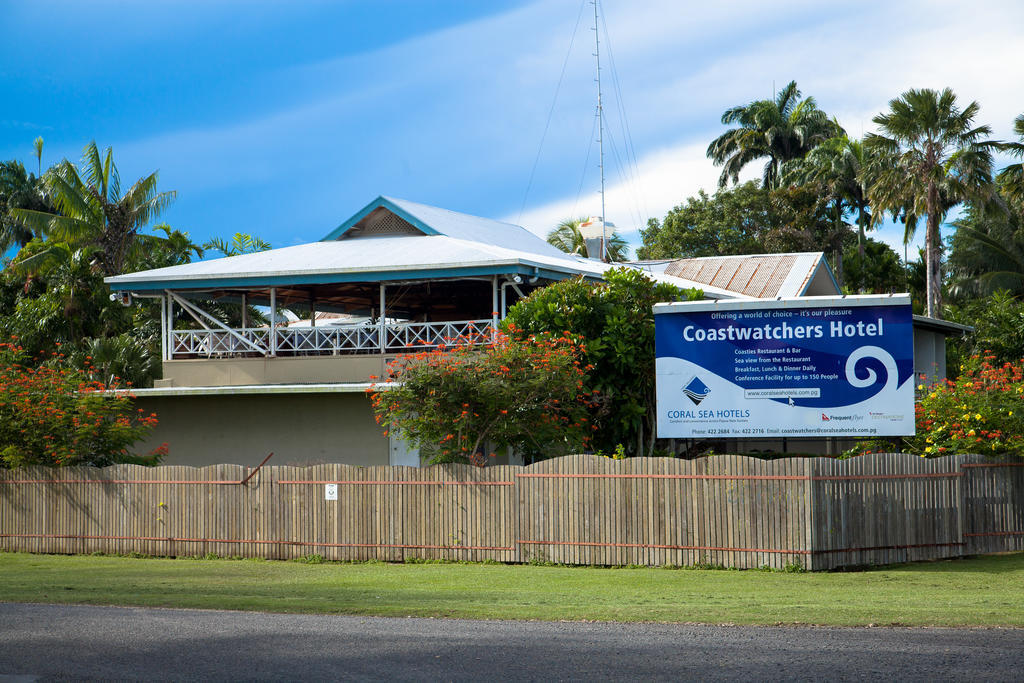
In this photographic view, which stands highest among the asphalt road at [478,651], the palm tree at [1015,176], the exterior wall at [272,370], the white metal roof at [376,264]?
the palm tree at [1015,176]

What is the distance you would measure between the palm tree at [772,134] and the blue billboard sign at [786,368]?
46084 millimetres

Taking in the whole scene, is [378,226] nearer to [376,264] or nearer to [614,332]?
[376,264]

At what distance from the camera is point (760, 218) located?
5172 cm

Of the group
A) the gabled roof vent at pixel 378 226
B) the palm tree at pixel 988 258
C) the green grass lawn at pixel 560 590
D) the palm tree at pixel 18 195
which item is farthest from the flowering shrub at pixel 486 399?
the palm tree at pixel 18 195

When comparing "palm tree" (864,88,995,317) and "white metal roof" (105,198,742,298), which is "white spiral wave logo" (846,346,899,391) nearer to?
"white metal roof" (105,198,742,298)

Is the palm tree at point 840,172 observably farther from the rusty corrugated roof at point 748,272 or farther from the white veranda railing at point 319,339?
the white veranda railing at point 319,339

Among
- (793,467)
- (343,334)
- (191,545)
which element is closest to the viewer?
(793,467)

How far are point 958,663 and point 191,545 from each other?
14713 mm

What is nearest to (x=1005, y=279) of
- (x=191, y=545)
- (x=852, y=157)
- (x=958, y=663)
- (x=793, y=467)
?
(x=852, y=157)

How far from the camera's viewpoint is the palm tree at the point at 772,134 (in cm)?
6359

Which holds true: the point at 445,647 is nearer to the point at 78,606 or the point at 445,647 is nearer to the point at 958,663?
the point at 958,663

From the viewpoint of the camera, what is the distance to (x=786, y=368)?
60.9ft

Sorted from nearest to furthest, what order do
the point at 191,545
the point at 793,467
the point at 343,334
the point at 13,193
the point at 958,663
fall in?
1. the point at 958,663
2. the point at 793,467
3. the point at 191,545
4. the point at 343,334
5. the point at 13,193

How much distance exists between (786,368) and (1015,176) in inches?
957
